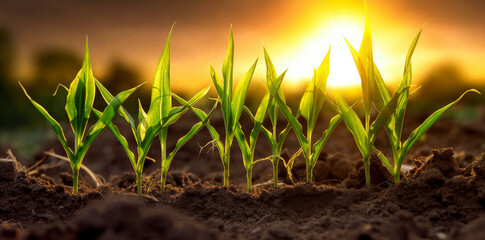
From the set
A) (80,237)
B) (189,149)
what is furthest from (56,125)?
(189,149)

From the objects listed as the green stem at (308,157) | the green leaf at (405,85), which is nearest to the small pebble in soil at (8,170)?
the green stem at (308,157)

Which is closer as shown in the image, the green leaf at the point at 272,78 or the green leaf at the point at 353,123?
the green leaf at the point at 353,123

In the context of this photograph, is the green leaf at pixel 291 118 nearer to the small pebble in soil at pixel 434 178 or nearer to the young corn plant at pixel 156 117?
the young corn plant at pixel 156 117

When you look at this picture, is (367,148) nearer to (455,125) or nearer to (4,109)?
(455,125)

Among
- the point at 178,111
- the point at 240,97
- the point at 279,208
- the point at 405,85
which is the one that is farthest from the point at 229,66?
the point at 405,85

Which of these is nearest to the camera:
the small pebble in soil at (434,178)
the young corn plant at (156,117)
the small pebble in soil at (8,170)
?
the small pebble in soil at (434,178)

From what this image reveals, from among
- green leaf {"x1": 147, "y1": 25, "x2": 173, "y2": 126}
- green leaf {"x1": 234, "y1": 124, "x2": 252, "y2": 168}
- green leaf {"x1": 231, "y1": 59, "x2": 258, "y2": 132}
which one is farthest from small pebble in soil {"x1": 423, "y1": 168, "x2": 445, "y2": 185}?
green leaf {"x1": 147, "y1": 25, "x2": 173, "y2": 126}

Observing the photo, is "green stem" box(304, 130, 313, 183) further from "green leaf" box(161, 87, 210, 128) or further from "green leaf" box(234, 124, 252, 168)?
"green leaf" box(161, 87, 210, 128)
